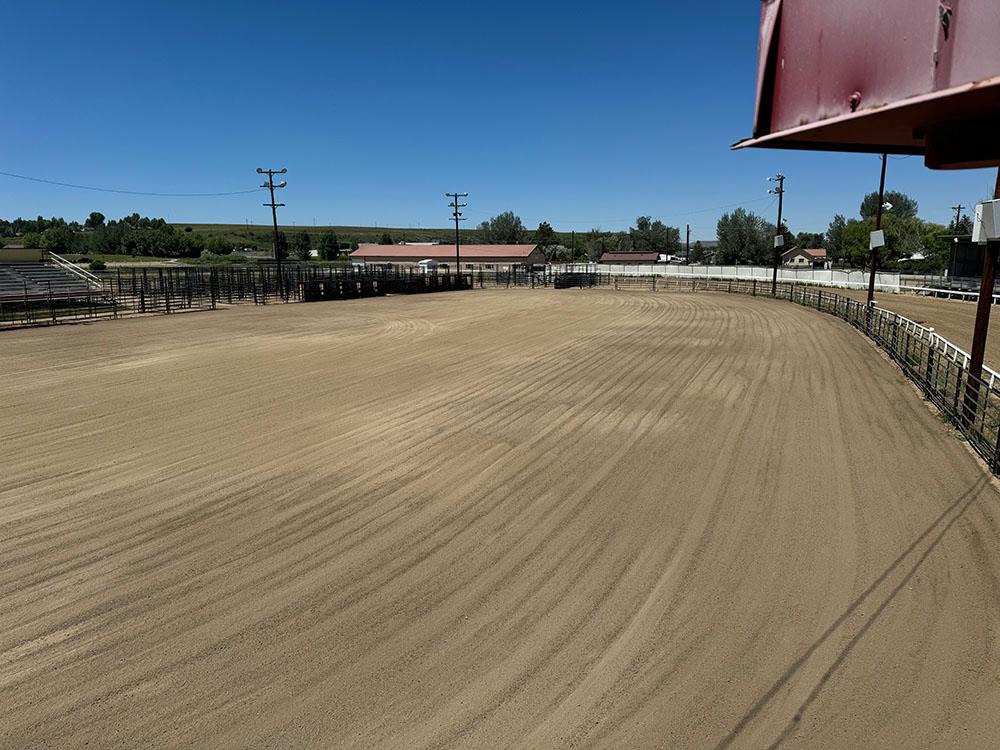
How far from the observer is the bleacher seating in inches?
1475

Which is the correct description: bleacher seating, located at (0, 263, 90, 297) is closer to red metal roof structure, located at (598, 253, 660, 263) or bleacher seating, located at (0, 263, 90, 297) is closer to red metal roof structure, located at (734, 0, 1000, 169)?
red metal roof structure, located at (734, 0, 1000, 169)

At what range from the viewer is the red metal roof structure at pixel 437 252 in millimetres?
108250

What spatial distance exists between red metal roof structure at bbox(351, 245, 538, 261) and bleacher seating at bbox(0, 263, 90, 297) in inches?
2664

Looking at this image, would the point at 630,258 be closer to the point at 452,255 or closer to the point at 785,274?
the point at 452,255

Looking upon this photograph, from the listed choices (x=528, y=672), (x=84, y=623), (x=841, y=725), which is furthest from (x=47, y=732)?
(x=841, y=725)

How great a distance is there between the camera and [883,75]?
6.55 feet

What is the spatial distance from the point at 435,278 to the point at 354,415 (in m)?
43.5

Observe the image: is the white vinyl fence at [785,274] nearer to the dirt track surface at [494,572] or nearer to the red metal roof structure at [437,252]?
the red metal roof structure at [437,252]

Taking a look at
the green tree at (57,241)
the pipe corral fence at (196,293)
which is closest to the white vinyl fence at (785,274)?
the pipe corral fence at (196,293)

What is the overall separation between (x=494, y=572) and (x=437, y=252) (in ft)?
359

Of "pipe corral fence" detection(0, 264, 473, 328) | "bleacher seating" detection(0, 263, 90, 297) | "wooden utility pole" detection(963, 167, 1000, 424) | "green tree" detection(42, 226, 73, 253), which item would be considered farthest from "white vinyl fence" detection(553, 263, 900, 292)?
"green tree" detection(42, 226, 73, 253)

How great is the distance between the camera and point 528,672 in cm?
486

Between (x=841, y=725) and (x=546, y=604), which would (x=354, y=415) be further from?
(x=841, y=725)

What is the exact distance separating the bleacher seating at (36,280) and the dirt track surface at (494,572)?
31.0 metres
